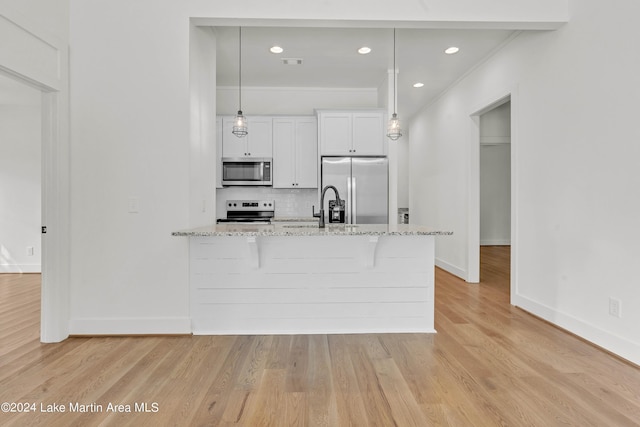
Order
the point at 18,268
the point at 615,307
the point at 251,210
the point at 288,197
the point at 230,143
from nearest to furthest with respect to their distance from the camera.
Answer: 1. the point at 615,307
2. the point at 230,143
3. the point at 251,210
4. the point at 288,197
5. the point at 18,268

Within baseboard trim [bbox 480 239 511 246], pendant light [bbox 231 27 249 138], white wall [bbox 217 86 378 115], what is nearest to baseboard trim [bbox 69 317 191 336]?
pendant light [bbox 231 27 249 138]

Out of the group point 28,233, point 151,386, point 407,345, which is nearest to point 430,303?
point 407,345

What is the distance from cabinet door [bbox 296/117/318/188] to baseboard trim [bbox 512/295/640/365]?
120 inches

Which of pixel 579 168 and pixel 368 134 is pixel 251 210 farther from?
pixel 579 168

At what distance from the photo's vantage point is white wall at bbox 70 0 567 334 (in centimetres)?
284

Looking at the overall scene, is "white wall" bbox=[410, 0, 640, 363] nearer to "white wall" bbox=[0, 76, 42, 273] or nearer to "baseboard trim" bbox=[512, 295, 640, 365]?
"baseboard trim" bbox=[512, 295, 640, 365]

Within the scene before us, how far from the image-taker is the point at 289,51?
4.08 m

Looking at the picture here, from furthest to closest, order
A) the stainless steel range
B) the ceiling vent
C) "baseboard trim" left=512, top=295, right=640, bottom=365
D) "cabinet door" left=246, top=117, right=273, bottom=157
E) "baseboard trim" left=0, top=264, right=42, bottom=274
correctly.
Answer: "baseboard trim" left=0, top=264, right=42, bottom=274 → the stainless steel range → "cabinet door" left=246, top=117, right=273, bottom=157 → the ceiling vent → "baseboard trim" left=512, top=295, right=640, bottom=365

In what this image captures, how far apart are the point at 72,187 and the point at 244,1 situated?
6.78 ft

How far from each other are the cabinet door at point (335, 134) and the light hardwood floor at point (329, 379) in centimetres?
270

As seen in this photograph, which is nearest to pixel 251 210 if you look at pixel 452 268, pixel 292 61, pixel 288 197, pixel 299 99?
pixel 288 197

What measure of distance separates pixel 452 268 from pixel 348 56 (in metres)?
3.43

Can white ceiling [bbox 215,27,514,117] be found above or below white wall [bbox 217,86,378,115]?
above

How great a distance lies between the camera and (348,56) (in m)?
4.21
